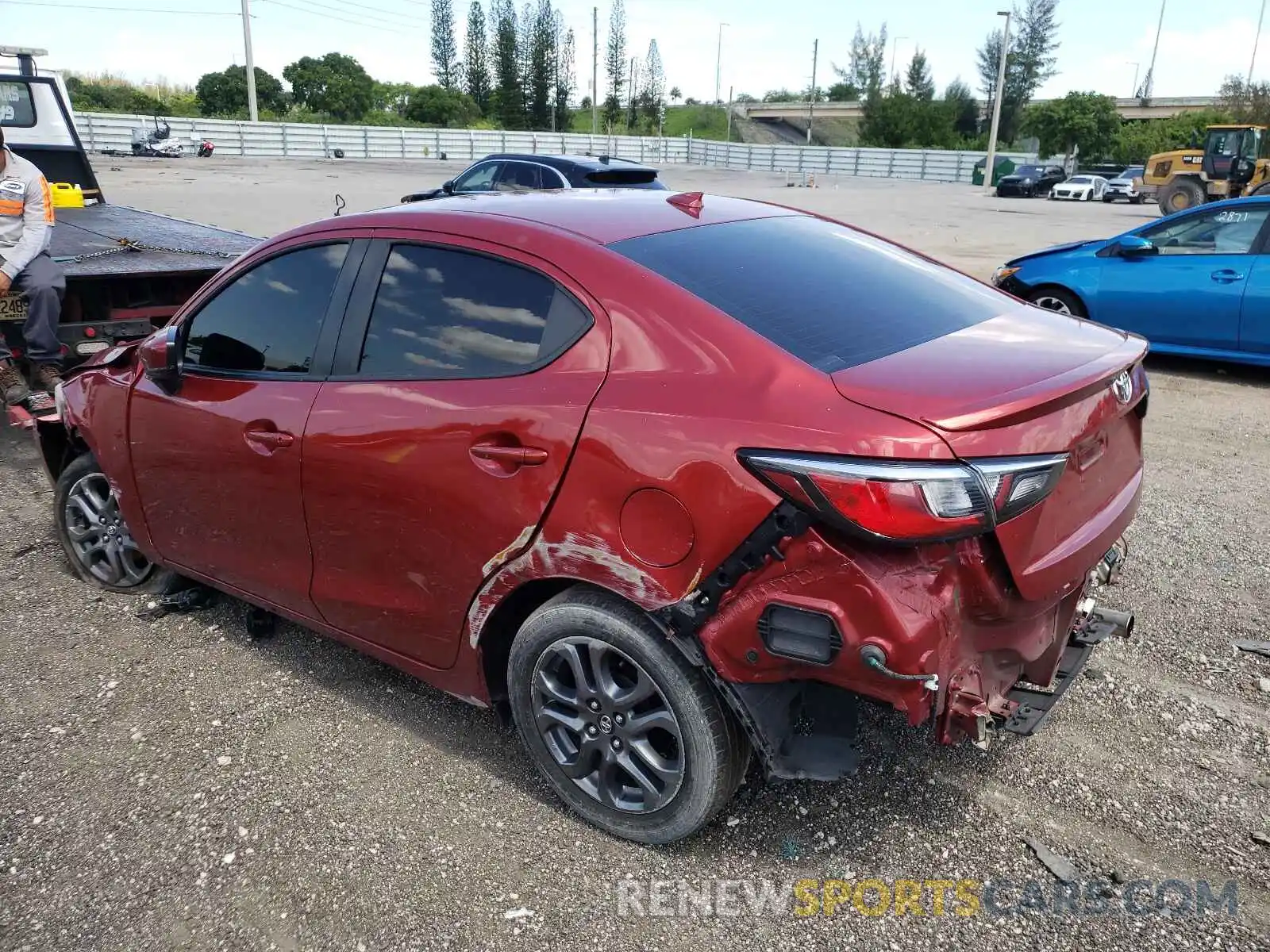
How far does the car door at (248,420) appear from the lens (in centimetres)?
308

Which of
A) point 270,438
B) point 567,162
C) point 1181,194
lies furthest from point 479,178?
point 1181,194

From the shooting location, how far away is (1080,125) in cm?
6712

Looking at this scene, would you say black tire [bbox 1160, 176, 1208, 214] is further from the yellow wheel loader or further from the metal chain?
the metal chain

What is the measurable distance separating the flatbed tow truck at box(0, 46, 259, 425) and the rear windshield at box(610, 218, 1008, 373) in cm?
339

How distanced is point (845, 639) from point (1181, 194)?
31.9 meters

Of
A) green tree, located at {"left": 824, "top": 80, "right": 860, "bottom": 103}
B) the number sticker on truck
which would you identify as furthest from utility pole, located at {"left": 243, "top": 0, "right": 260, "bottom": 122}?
green tree, located at {"left": 824, "top": 80, "right": 860, "bottom": 103}

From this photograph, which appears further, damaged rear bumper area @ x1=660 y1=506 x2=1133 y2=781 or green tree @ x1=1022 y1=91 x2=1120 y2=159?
green tree @ x1=1022 y1=91 x2=1120 y2=159

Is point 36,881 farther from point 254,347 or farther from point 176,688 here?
point 254,347

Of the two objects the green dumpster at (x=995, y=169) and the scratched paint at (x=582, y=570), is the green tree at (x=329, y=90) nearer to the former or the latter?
the green dumpster at (x=995, y=169)

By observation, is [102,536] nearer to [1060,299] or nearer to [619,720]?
[619,720]

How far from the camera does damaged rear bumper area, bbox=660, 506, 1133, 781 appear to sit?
210 cm

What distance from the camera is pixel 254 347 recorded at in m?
3.28

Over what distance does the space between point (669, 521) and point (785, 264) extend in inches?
38.9

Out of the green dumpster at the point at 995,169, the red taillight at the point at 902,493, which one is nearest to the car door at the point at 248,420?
the red taillight at the point at 902,493
